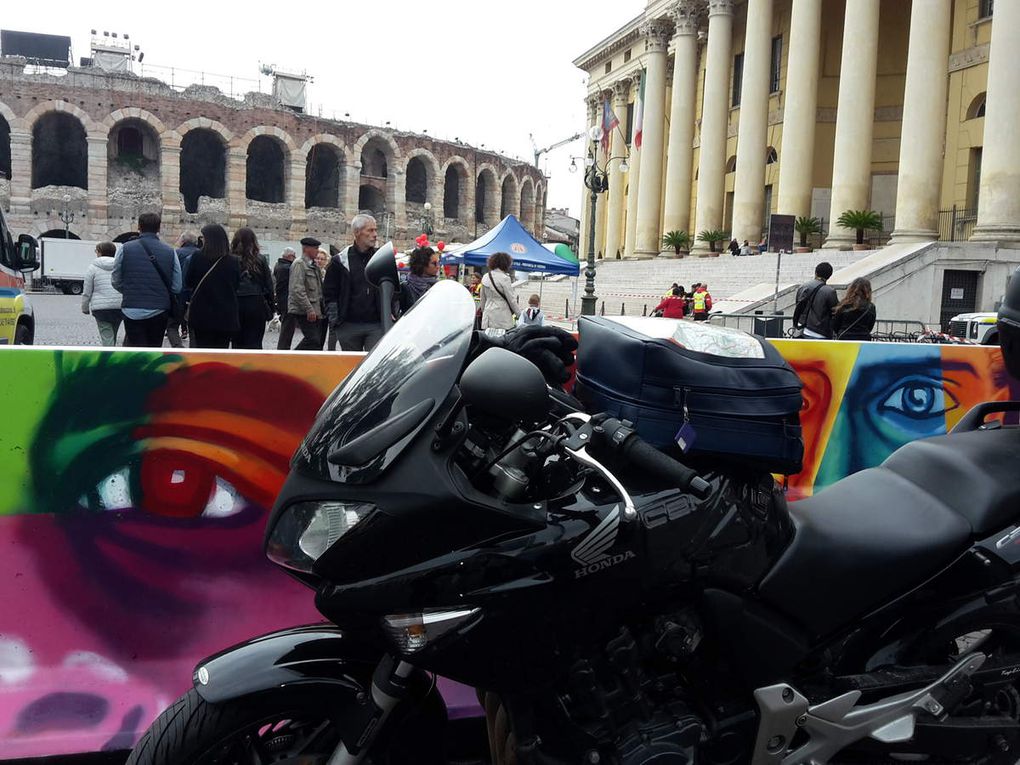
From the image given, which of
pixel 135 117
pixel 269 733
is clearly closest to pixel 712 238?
pixel 269 733

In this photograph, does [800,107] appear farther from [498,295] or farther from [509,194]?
[509,194]

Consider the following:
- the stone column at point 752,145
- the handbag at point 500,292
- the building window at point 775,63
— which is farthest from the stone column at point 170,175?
the handbag at point 500,292

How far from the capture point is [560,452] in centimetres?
195

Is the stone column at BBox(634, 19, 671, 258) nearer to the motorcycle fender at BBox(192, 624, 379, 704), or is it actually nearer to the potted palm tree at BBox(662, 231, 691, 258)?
the potted palm tree at BBox(662, 231, 691, 258)

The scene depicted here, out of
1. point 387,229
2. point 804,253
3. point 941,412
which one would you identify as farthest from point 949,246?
point 387,229

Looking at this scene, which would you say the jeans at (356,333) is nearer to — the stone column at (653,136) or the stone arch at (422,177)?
the stone column at (653,136)

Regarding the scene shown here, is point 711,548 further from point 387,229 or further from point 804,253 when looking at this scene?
point 387,229

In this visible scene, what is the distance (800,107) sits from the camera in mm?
30156

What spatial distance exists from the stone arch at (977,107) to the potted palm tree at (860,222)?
16.5 ft

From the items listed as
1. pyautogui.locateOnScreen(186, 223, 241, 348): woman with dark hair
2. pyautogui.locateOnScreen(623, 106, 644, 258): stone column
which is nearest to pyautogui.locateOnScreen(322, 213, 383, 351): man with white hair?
pyautogui.locateOnScreen(186, 223, 241, 348): woman with dark hair

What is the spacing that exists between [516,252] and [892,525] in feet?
65.5

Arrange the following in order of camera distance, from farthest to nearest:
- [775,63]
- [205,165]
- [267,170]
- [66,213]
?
[267,170]
[205,165]
[66,213]
[775,63]

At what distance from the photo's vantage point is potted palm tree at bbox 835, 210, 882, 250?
2638 cm

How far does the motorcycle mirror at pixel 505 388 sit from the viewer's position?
180 cm
